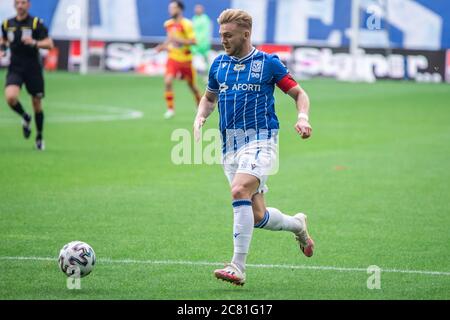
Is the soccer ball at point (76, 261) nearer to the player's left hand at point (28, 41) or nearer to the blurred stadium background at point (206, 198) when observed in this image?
the blurred stadium background at point (206, 198)

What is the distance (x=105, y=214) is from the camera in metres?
11.7

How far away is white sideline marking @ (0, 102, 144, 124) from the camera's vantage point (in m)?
23.4

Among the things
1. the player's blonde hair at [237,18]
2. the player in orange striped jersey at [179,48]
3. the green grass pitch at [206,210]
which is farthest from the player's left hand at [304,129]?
the player in orange striped jersey at [179,48]

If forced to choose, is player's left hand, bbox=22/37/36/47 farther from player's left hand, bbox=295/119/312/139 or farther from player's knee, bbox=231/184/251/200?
player's left hand, bbox=295/119/312/139

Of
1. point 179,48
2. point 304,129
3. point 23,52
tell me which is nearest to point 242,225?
point 304,129

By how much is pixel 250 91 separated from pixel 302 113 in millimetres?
496

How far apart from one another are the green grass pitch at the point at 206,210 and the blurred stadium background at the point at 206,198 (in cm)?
3

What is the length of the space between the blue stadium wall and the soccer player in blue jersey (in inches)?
1206

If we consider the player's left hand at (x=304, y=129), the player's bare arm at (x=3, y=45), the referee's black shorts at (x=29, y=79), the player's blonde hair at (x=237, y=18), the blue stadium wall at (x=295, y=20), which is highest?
the player's blonde hair at (x=237, y=18)

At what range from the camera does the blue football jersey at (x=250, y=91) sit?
8.38m

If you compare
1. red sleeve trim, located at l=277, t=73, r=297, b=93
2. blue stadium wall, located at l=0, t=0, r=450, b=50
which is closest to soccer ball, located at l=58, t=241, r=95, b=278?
red sleeve trim, located at l=277, t=73, r=297, b=93

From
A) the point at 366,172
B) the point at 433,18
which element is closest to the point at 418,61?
the point at 433,18
